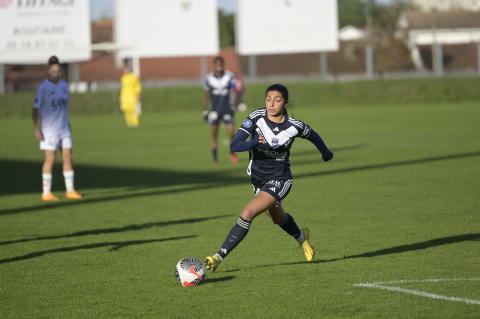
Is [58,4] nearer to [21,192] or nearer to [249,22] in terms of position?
[249,22]

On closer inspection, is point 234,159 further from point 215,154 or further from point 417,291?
point 417,291

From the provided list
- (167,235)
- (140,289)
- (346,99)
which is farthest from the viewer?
(346,99)

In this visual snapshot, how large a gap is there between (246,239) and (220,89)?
11.3 meters

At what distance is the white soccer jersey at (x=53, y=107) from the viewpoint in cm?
1686

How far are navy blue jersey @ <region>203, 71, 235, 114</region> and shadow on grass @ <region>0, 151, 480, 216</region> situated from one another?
2205 millimetres

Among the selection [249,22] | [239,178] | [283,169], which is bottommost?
[239,178]

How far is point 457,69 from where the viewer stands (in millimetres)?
56375

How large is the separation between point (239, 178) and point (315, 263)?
9957 millimetres

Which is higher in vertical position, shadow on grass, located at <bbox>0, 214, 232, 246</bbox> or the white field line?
the white field line

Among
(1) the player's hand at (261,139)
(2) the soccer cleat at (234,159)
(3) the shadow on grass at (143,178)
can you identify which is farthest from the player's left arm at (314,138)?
(2) the soccer cleat at (234,159)

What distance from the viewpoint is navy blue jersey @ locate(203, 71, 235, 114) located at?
23.1 meters

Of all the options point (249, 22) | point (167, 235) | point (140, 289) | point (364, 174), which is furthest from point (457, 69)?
point (140, 289)

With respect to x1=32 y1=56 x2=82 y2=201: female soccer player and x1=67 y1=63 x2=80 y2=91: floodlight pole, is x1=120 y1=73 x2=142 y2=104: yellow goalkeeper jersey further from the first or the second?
x1=32 y1=56 x2=82 y2=201: female soccer player

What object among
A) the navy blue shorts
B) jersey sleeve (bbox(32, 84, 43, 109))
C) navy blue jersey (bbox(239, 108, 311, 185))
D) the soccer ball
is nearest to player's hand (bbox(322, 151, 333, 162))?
navy blue jersey (bbox(239, 108, 311, 185))
